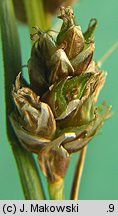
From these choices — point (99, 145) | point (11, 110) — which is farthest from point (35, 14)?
point (99, 145)

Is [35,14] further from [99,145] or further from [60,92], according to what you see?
A: [99,145]

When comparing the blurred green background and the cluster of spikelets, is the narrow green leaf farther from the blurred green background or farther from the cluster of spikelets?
the blurred green background

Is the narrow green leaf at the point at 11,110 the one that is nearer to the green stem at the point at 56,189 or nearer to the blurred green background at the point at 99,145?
the green stem at the point at 56,189

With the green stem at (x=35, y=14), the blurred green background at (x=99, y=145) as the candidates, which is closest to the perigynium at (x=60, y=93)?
the green stem at (x=35, y=14)

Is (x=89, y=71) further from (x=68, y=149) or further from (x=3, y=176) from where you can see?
(x=3, y=176)

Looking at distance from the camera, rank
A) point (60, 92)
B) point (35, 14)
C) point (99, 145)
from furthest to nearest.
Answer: point (99, 145)
point (35, 14)
point (60, 92)

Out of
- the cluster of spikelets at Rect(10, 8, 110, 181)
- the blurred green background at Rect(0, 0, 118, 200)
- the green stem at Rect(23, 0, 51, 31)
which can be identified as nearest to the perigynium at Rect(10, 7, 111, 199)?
the cluster of spikelets at Rect(10, 8, 110, 181)
